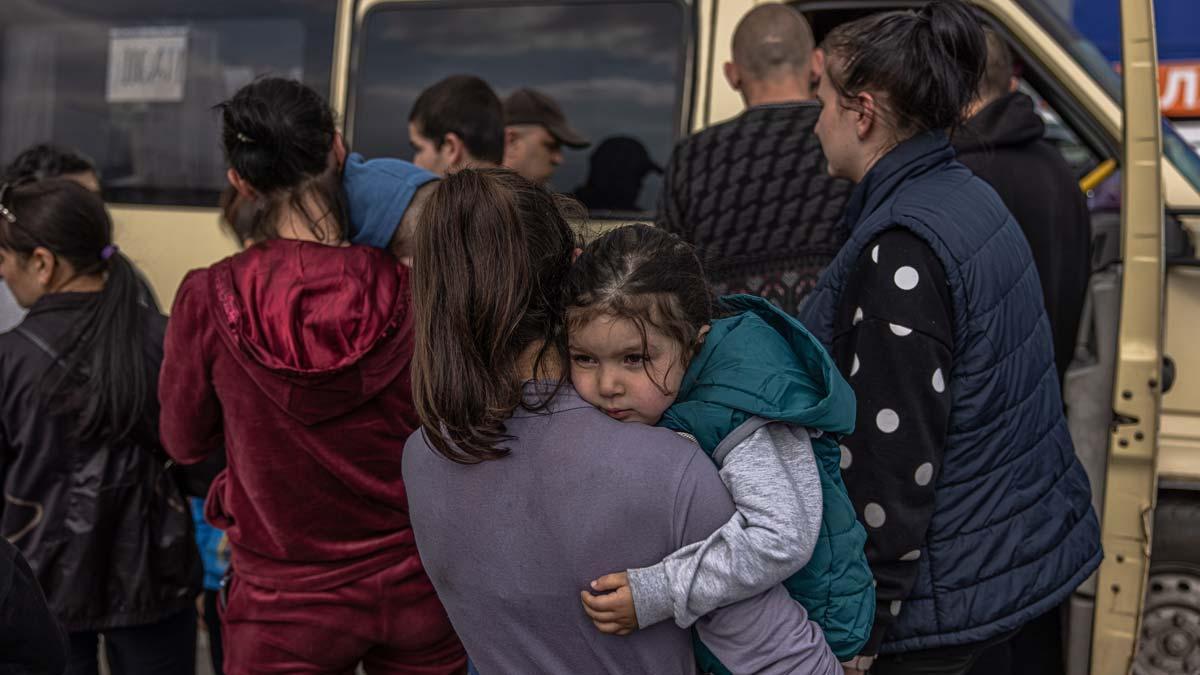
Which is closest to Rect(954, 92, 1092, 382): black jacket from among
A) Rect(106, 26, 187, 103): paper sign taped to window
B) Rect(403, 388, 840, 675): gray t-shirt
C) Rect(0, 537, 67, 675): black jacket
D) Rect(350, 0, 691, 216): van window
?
Rect(350, 0, 691, 216): van window

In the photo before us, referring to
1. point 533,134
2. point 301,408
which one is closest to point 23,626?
point 301,408

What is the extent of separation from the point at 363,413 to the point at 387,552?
11.7 inches

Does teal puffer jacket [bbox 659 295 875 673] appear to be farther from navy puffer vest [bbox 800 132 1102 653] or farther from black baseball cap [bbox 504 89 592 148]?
black baseball cap [bbox 504 89 592 148]

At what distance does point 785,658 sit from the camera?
160 centimetres

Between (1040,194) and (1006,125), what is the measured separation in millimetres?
224

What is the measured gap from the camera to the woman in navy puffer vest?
1956mm

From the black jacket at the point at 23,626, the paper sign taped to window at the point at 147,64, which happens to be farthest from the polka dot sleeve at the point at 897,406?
the paper sign taped to window at the point at 147,64

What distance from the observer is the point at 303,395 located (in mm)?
2191

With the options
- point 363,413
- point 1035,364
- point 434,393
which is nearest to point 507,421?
point 434,393

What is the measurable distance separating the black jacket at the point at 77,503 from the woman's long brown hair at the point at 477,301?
4.83 feet

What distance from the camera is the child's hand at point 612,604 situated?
153cm

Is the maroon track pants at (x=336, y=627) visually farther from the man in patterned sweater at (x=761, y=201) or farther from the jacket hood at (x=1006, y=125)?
the jacket hood at (x=1006, y=125)

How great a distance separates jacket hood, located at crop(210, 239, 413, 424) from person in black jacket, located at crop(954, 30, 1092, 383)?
1.60m

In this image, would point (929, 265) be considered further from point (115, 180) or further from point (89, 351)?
point (115, 180)
